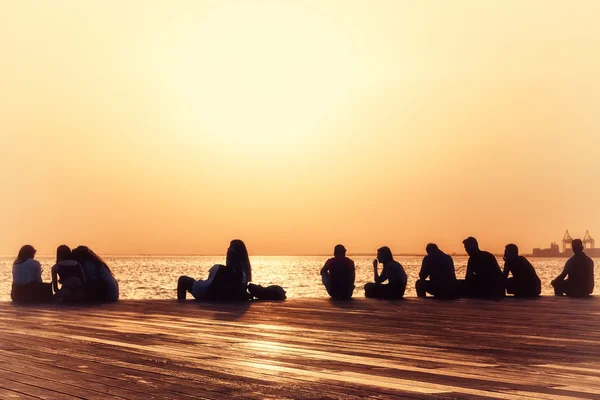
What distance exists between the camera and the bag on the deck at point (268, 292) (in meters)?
17.4

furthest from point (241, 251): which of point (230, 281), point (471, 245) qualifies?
point (471, 245)

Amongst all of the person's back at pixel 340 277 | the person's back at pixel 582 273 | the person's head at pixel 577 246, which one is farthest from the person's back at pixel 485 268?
the person's back at pixel 340 277

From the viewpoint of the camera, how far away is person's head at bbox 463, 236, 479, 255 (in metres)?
18.0

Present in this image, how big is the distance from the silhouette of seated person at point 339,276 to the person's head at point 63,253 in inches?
200

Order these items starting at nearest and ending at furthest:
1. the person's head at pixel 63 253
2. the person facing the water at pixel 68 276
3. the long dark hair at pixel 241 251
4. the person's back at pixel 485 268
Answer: the person facing the water at pixel 68 276
the person's head at pixel 63 253
the long dark hair at pixel 241 251
the person's back at pixel 485 268

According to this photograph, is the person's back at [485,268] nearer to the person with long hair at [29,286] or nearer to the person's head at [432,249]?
the person's head at [432,249]

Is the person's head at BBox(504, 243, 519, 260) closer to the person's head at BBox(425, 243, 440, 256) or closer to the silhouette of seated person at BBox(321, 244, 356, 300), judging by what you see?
the person's head at BBox(425, 243, 440, 256)

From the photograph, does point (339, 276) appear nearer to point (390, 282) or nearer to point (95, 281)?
point (390, 282)

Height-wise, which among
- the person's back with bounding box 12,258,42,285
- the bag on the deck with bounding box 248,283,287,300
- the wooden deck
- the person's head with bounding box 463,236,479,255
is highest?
the person's head with bounding box 463,236,479,255

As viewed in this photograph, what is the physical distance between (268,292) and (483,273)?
4403 mm

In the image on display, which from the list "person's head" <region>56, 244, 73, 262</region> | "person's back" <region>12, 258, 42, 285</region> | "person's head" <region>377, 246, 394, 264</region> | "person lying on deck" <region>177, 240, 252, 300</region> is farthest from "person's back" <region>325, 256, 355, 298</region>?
"person's back" <region>12, 258, 42, 285</region>

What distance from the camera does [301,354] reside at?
7.66 meters

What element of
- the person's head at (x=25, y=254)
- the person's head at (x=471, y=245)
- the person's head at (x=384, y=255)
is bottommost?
the person's head at (x=25, y=254)

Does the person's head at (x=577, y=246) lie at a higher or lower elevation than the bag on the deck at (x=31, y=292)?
higher
